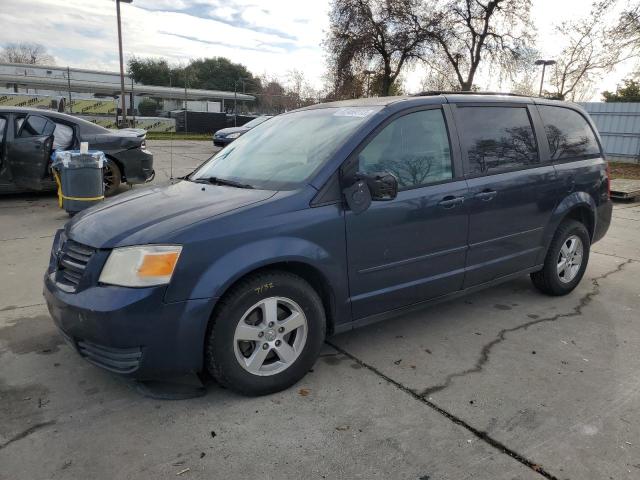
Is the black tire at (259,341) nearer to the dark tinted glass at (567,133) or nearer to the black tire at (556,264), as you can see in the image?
the black tire at (556,264)

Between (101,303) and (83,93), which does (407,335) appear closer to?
(101,303)

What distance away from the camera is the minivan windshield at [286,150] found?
10.8 ft

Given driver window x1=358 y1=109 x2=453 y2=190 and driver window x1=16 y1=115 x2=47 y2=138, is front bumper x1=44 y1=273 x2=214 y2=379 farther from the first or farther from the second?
driver window x1=16 y1=115 x2=47 y2=138

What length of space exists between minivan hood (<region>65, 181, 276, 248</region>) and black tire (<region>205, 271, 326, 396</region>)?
467 mm

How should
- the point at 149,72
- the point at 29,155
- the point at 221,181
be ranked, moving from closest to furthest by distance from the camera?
1. the point at 221,181
2. the point at 29,155
3. the point at 149,72

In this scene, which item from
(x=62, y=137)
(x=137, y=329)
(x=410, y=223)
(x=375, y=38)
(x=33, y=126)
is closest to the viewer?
(x=137, y=329)

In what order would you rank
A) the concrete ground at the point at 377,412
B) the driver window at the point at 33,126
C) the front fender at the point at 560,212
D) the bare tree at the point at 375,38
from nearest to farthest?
the concrete ground at the point at 377,412, the front fender at the point at 560,212, the driver window at the point at 33,126, the bare tree at the point at 375,38

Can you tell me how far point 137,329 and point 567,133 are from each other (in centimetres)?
410

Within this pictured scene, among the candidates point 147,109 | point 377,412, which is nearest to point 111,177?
point 377,412

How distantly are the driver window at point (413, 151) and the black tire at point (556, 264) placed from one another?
159 centimetres

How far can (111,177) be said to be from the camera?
887 cm

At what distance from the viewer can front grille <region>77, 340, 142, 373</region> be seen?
8.76 ft

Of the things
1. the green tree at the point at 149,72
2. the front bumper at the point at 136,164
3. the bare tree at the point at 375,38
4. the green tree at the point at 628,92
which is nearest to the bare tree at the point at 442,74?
the bare tree at the point at 375,38

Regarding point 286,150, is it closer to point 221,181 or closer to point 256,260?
point 221,181
